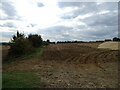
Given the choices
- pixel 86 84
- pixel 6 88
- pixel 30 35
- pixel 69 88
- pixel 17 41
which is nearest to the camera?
pixel 6 88

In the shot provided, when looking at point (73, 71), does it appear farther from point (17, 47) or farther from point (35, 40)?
point (35, 40)

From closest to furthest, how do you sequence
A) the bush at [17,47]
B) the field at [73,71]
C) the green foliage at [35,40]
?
the field at [73,71], the bush at [17,47], the green foliage at [35,40]

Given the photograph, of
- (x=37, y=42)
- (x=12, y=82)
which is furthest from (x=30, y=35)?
(x=12, y=82)

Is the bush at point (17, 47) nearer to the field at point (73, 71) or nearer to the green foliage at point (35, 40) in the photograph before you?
the field at point (73, 71)

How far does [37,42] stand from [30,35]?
7.24 feet

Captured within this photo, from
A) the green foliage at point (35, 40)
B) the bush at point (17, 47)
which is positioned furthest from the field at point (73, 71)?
the green foliage at point (35, 40)

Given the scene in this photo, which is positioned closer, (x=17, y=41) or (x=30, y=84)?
(x=30, y=84)

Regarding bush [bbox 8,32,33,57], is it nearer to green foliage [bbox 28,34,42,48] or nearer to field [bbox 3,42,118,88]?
field [bbox 3,42,118,88]

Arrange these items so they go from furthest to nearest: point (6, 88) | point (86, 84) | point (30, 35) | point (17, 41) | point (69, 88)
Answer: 1. point (30, 35)
2. point (17, 41)
3. point (86, 84)
4. point (69, 88)
5. point (6, 88)

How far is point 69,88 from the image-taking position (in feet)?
29.7

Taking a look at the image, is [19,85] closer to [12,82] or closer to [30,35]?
[12,82]

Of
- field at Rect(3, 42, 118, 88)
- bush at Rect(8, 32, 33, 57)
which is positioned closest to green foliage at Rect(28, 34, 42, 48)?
bush at Rect(8, 32, 33, 57)

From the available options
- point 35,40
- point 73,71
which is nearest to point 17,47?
point 73,71

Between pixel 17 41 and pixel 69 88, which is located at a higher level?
pixel 17 41
